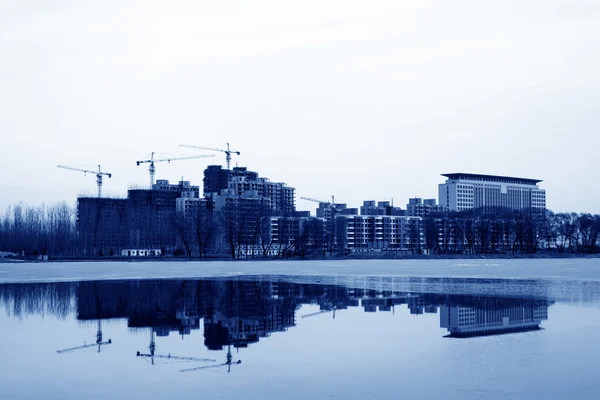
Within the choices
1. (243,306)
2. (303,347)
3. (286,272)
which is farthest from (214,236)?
(303,347)

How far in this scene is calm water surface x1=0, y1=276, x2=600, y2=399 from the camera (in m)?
9.04

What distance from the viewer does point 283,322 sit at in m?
16.0

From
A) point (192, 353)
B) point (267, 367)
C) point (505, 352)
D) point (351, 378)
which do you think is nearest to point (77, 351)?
point (192, 353)

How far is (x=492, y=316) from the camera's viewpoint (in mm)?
16297

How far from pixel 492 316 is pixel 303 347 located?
591cm

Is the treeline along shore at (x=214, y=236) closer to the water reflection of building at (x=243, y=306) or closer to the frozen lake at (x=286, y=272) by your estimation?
the frozen lake at (x=286, y=272)

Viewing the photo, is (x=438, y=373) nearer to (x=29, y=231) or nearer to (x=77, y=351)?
(x=77, y=351)

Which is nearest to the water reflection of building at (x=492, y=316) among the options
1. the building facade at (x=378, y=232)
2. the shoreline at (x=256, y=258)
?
the shoreline at (x=256, y=258)

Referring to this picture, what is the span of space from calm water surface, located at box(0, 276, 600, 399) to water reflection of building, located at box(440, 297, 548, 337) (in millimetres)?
44

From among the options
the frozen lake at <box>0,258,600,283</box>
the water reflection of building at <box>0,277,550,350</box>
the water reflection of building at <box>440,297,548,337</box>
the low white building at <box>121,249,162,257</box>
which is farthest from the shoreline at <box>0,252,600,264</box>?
the water reflection of building at <box>440,297,548,337</box>

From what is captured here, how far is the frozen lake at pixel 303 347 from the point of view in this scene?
902 cm

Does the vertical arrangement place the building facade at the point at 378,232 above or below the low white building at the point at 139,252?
above

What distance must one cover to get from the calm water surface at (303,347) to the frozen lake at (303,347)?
28 millimetres

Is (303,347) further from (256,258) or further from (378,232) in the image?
(378,232)
